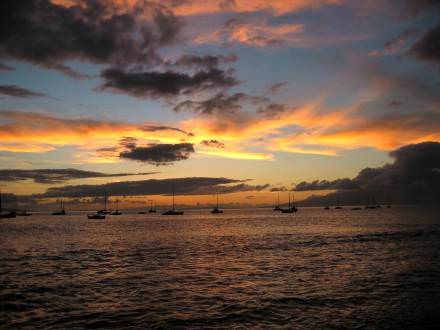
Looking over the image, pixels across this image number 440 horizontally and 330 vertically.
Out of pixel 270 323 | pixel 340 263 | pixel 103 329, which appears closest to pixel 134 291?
pixel 103 329

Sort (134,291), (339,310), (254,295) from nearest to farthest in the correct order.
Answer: (339,310) → (254,295) → (134,291)

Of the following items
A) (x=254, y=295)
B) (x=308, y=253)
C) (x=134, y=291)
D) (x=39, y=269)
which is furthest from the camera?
(x=308, y=253)

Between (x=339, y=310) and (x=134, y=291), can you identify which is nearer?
(x=339, y=310)

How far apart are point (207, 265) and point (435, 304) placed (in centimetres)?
2493

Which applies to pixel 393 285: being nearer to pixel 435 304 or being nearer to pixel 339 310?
pixel 435 304

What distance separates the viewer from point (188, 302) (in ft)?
84.8

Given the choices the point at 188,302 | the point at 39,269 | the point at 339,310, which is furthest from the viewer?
the point at 39,269

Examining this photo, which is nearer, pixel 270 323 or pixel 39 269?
pixel 270 323

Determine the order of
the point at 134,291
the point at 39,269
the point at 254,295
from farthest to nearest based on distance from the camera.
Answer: the point at 39,269, the point at 134,291, the point at 254,295

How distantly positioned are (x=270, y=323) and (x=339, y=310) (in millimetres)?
5302

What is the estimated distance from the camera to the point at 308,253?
53156 mm

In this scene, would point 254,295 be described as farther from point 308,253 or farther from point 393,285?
point 308,253

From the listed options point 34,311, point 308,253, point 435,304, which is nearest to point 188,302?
point 34,311

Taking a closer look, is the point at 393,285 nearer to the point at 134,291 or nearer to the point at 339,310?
the point at 339,310
